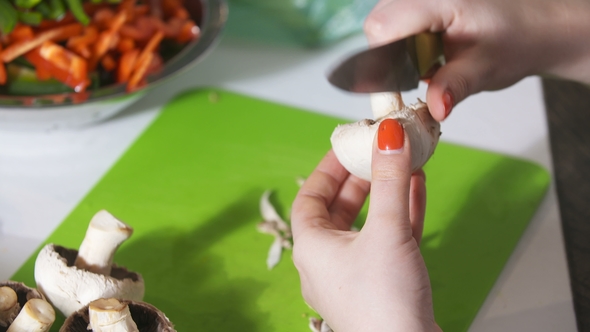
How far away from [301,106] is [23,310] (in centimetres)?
94

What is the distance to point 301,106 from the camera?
1616mm

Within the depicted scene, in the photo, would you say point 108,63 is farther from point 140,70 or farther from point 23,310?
point 23,310

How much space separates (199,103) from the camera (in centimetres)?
158

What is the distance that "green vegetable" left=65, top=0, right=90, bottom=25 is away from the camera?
4.59ft

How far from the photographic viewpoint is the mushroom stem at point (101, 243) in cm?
96

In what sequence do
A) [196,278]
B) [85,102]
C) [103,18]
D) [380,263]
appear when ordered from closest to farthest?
[380,263] → [196,278] → [85,102] → [103,18]

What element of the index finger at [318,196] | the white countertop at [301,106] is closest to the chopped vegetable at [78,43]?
the white countertop at [301,106]

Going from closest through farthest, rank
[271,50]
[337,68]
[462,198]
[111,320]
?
[111,320] → [337,68] → [462,198] → [271,50]

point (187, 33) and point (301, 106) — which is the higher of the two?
point (187, 33)

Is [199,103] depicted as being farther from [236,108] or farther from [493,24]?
[493,24]

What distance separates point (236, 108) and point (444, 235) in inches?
25.1

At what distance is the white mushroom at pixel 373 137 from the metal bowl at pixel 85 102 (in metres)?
0.56

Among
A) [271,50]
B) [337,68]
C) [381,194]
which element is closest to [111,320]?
[381,194]

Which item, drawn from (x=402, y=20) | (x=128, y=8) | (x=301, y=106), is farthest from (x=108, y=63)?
(x=402, y=20)
